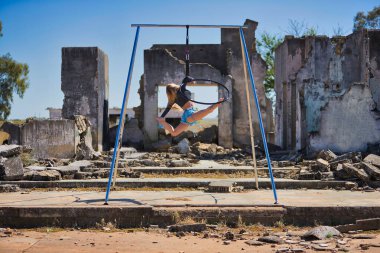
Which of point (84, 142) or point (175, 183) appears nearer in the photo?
point (175, 183)

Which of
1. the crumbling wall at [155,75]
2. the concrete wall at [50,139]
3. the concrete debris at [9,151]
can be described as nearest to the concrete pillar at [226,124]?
the crumbling wall at [155,75]

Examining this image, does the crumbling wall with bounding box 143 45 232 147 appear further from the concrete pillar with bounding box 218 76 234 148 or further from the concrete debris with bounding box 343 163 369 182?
the concrete debris with bounding box 343 163 369 182

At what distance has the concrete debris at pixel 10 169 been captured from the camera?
10906 mm

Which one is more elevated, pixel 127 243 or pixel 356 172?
pixel 356 172

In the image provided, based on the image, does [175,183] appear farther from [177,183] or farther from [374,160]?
[374,160]

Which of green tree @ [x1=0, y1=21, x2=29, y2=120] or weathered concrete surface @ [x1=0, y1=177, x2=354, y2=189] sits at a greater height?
green tree @ [x1=0, y1=21, x2=29, y2=120]

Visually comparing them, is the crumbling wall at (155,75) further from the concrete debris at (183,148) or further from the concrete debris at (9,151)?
the concrete debris at (9,151)

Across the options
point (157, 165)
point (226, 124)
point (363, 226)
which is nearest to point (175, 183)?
point (157, 165)

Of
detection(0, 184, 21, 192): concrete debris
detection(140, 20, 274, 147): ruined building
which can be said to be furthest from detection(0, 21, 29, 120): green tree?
detection(0, 184, 21, 192): concrete debris

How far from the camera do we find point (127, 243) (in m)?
6.38

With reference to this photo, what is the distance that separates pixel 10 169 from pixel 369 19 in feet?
110

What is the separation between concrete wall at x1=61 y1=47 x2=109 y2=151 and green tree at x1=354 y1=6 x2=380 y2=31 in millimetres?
23296

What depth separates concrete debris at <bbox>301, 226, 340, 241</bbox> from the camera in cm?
646

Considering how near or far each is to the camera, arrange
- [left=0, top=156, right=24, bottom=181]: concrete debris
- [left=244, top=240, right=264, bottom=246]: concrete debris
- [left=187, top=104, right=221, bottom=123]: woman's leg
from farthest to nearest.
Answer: [left=0, top=156, right=24, bottom=181]: concrete debris
[left=187, top=104, right=221, bottom=123]: woman's leg
[left=244, top=240, right=264, bottom=246]: concrete debris
